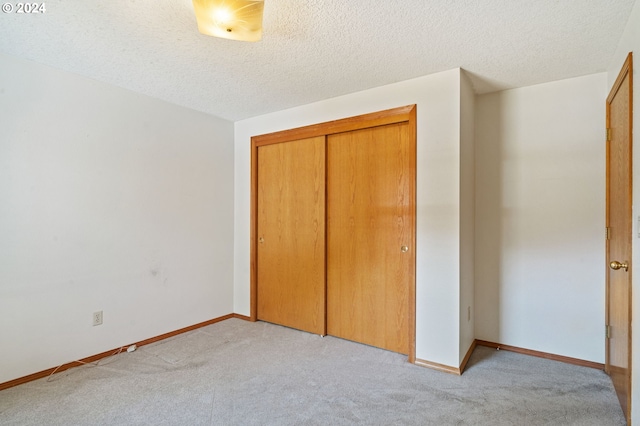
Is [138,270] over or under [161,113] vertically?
under

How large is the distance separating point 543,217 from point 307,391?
2.30m

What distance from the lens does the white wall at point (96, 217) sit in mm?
2199

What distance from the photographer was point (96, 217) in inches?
102

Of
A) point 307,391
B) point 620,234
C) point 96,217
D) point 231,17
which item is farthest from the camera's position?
point 96,217

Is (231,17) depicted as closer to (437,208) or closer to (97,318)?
(437,208)

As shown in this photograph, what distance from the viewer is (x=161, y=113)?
9.89 feet

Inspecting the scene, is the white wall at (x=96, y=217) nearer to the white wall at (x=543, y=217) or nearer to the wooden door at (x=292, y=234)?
the wooden door at (x=292, y=234)

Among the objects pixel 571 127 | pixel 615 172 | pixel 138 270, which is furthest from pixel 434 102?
pixel 138 270

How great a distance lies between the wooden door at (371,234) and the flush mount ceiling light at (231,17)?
1411 millimetres

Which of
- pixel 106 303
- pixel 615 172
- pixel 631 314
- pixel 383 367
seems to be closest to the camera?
pixel 631 314

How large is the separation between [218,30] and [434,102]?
5.33ft

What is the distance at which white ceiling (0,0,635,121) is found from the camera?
168cm

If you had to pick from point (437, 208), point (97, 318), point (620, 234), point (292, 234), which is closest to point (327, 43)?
point (437, 208)

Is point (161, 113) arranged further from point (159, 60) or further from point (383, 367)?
point (383, 367)
